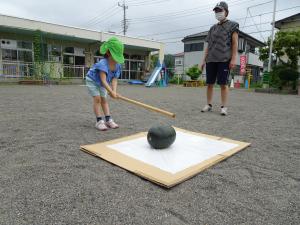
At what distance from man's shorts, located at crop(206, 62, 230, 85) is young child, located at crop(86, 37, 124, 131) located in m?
1.79

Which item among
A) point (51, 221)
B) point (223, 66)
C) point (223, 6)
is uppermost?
point (223, 6)

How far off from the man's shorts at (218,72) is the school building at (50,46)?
11.3 m

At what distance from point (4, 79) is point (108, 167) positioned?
514 inches

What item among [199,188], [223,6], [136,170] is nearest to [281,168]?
[199,188]

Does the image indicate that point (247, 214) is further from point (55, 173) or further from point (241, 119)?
point (241, 119)

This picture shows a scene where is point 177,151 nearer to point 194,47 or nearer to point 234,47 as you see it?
point 234,47

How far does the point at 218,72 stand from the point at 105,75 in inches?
81.5

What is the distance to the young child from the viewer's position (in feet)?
8.16

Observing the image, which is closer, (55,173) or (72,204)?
(72,204)

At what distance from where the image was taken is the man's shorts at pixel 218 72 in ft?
12.3

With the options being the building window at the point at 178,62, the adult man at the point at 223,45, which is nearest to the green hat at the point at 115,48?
the adult man at the point at 223,45

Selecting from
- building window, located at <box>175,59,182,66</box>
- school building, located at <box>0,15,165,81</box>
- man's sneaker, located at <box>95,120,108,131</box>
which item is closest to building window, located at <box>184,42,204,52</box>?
building window, located at <box>175,59,182,66</box>

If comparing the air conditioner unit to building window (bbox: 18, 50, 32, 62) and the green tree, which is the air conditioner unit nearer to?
building window (bbox: 18, 50, 32, 62)

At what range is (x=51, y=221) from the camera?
103cm
